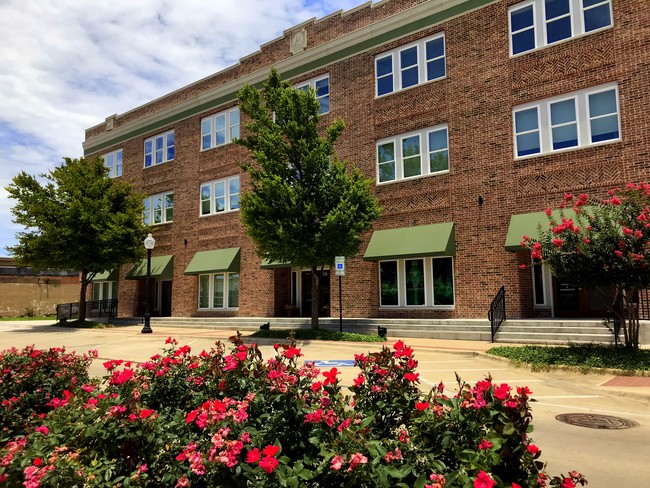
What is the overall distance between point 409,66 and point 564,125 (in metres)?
7.52

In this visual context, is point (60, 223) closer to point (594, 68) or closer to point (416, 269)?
point (416, 269)

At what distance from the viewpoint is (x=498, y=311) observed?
59.5ft

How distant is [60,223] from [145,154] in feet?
32.5

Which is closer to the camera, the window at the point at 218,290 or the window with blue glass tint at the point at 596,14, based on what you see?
the window with blue glass tint at the point at 596,14

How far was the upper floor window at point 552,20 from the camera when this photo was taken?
1814 cm

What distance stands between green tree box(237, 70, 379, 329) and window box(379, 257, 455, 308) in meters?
3.56

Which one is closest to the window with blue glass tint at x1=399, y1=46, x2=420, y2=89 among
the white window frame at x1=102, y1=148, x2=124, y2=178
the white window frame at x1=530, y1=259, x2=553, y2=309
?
the white window frame at x1=530, y1=259, x2=553, y2=309

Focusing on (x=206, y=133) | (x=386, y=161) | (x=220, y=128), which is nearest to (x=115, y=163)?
(x=206, y=133)

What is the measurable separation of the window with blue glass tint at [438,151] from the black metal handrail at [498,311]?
5840mm

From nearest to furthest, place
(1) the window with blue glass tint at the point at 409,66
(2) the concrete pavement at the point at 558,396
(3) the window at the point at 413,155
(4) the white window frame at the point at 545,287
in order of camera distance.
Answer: (2) the concrete pavement at the point at 558,396 → (4) the white window frame at the point at 545,287 → (3) the window at the point at 413,155 → (1) the window with blue glass tint at the point at 409,66

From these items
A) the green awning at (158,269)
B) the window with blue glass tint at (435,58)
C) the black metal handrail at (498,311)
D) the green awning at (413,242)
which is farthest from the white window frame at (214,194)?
the black metal handrail at (498,311)

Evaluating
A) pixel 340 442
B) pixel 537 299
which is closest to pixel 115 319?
pixel 537 299

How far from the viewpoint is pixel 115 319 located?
32250 mm

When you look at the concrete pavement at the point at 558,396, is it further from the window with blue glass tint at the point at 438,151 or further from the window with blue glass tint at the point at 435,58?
the window with blue glass tint at the point at 435,58
